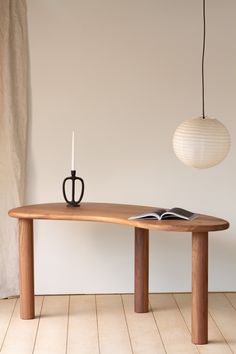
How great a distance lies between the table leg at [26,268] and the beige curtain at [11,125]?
1.82ft

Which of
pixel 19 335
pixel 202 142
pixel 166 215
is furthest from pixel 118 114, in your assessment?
pixel 19 335

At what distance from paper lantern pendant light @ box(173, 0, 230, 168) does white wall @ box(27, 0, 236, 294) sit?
1357mm

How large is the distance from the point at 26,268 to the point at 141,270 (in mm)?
776

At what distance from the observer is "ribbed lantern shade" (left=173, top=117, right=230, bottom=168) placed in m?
4.20

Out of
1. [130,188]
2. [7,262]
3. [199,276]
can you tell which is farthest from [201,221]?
[7,262]

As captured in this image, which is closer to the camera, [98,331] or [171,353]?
[171,353]

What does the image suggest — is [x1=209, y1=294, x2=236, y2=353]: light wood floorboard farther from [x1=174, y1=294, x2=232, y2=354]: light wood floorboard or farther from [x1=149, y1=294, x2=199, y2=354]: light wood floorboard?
[x1=149, y1=294, x2=199, y2=354]: light wood floorboard

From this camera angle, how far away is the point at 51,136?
5578 mm

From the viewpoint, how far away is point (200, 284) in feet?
14.5

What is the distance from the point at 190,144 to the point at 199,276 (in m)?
0.79

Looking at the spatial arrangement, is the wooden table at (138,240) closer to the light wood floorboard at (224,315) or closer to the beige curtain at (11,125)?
the light wood floorboard at (224,315)

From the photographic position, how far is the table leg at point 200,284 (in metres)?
4.40

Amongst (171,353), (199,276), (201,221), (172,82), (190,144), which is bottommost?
(171,353)

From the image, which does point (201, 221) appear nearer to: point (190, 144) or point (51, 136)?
point (190, 144)
